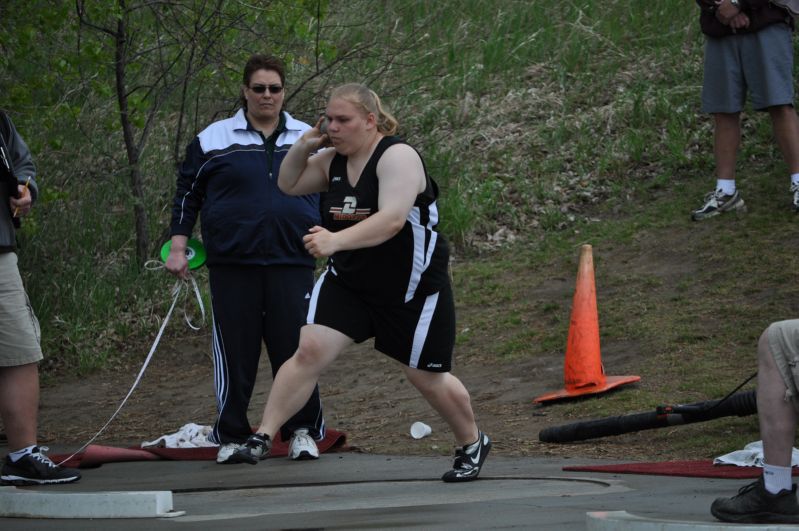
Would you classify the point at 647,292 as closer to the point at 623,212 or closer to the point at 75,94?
the point at 623,212

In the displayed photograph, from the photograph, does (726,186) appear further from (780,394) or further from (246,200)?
(780,394)

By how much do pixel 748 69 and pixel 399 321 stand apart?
241 inches

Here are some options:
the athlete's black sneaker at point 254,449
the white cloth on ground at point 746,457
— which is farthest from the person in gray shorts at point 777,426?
the athlete's black sneaker at point 254,449

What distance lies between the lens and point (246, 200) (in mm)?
7660

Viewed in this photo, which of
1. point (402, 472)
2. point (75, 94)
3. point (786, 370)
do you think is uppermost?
point (75, 94)

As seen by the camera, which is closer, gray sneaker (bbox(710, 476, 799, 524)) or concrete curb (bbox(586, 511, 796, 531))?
concrete curb (bbox(586, 511, 796, 531))

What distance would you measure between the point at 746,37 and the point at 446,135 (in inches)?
204

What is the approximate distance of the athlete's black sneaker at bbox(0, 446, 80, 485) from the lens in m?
6.98

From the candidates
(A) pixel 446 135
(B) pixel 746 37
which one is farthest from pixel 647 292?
(A) pixel 446 135

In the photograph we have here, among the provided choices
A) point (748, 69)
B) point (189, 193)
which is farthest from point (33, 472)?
point (748, 69)

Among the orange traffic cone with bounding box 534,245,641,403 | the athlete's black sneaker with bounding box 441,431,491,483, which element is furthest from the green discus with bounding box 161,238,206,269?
the orange traffic cone with bounding box 534,245,641,403

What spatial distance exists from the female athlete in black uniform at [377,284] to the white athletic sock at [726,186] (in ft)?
20.0

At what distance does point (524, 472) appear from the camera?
678cm

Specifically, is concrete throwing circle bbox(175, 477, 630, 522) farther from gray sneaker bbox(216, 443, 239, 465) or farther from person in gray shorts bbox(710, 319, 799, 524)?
gray sneaker bbox(216, 443, 239, 465)
